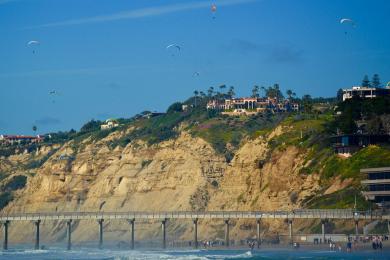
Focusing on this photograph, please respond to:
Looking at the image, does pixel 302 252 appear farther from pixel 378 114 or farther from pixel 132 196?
pixel 132 196

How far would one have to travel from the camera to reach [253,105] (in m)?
193

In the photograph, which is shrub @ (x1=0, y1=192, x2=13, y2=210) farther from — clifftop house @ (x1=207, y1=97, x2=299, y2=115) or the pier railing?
the pier railing

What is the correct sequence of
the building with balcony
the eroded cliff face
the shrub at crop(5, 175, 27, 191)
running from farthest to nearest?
the shrub at crop(5, 175, 27, 191)
the eroded cliff face
the building with balcony

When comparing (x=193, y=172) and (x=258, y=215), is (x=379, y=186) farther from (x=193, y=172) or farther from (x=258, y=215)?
(x=193, y=172)

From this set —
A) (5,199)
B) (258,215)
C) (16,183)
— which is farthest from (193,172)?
(16,183)

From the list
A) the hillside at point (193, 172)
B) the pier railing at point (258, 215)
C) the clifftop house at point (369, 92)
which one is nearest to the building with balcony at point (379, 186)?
the hillside at point (193, 172)

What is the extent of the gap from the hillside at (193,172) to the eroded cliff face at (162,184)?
6.2 inches

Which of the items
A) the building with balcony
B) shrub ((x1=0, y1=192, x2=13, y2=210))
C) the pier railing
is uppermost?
shrub ((x1=0, y1=192, x2=13, y2=210))

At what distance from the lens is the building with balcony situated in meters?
98.8

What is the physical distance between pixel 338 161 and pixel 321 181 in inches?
108

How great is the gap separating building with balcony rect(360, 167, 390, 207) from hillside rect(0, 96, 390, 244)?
1097 mm

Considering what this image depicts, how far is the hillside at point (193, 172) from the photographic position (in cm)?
11306

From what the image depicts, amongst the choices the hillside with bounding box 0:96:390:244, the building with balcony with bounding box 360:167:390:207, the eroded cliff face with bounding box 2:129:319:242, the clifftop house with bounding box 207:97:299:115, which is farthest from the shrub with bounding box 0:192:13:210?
the building with balcony with bounding box 360:167:390:207

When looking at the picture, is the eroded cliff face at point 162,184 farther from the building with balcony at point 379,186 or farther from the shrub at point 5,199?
the building with balcony at point 379,186
